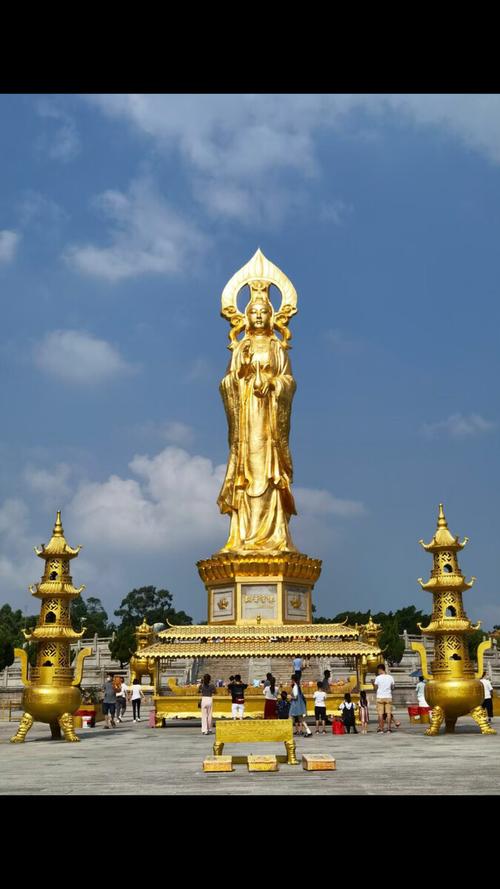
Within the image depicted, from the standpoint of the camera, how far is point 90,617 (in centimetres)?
7475

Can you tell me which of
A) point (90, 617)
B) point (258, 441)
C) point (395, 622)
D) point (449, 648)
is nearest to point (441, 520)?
point (449, 648)

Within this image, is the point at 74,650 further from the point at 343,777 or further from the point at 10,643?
the point at 343,777

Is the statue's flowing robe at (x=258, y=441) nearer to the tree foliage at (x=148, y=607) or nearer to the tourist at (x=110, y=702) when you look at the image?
the tourist at (x=110, y=702)

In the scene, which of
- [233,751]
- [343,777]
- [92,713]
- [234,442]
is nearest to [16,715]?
[92,713]

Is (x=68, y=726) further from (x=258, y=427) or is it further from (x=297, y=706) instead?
(x=258, y=427)

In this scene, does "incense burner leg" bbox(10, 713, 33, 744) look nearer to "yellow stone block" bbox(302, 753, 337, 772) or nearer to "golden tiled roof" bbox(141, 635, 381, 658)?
"golden tiled roof" bbox(141, 635, 381, 658)

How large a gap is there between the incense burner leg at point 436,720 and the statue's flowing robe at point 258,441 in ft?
45.2

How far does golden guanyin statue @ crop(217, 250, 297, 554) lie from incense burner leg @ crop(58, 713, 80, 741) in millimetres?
13520

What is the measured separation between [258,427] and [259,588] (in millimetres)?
5499

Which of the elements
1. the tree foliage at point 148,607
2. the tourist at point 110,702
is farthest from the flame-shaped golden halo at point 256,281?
the tree foliage at point 148,607

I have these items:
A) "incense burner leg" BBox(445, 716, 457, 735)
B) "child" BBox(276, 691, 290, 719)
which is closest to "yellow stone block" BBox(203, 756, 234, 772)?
"incense burner leg" BBox(445, 716, 457, 735)

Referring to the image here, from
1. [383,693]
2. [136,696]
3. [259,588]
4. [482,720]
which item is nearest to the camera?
[482,720]

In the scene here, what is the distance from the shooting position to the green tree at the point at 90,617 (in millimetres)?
64250

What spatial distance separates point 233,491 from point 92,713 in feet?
35.8
